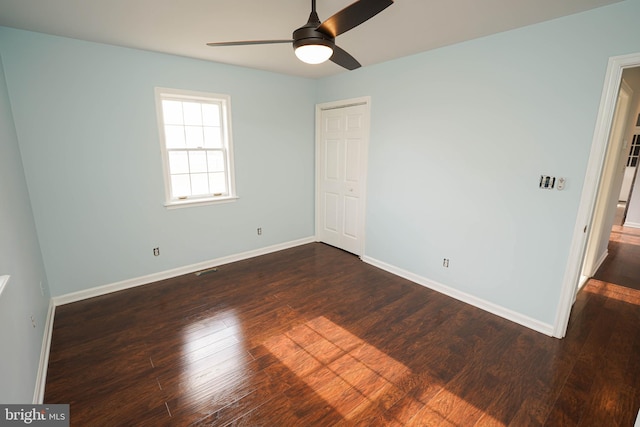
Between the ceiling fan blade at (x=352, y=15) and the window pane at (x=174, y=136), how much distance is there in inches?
101

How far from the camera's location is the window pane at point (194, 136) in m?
3.62

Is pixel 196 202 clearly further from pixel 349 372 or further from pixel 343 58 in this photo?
pixel 349 372

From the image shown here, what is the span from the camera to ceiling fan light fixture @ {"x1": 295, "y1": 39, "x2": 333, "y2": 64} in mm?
1698

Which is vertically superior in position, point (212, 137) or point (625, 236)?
point (212, 137)

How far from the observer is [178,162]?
3586 mm

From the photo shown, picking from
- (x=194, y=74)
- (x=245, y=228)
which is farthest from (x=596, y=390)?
(x=194, y=74)

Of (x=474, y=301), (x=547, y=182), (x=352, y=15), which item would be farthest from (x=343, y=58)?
(x=474, y=301)

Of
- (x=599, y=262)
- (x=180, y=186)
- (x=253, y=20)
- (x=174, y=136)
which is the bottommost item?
(x=599, y=262)

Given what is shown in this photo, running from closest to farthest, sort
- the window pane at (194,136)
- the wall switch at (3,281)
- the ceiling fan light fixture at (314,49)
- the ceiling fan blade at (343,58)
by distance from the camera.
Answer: the wall switch at (3,281) < the ceiling fan light fixture at (314,49) < the ceiling fan blade at (343,58) < the window pane at (194,136)

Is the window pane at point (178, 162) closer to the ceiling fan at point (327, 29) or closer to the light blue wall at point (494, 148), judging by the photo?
the ceiling fan at point (327, 29)

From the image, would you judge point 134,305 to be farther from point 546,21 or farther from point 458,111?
point 546,21

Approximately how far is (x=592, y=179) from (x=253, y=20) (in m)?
2.97

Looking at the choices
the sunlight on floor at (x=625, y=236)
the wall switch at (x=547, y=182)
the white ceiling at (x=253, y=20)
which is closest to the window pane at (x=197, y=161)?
the white ceiling at (x=253, y=20)

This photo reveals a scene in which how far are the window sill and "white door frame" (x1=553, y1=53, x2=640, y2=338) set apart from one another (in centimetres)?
372
